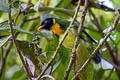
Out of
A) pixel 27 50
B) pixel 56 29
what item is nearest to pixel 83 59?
pixel 27 50

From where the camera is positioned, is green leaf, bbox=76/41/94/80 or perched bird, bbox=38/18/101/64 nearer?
green leaf, bbox=76/41/94/80

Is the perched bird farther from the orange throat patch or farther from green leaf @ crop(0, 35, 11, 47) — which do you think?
green leaf @ crop(0, 35, 11, 47)

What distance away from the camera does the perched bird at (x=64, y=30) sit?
1230 mm

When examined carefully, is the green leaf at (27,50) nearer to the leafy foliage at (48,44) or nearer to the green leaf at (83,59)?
the leafy foliage at (48,44)

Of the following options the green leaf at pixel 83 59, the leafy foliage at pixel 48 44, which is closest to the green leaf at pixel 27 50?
the leafy foliage at pixel 48 44

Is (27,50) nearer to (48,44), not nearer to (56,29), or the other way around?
(48,44)

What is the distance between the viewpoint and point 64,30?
1562mm

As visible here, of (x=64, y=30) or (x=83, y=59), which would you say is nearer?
(x=83, y=59)

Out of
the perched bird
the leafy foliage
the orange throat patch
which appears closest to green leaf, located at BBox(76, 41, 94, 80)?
the leafy foliage

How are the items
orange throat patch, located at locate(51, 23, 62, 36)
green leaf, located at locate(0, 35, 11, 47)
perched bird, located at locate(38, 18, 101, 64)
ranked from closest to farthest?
green leaf, located at locate(0, 35, 11, 47), perched bird, located at locate(38, 18, 101, 64), orange throat patch, located at locate(51, 23, 62, 36)

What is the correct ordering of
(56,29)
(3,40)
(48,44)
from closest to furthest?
(3,40) < (48,44) < (56,29)

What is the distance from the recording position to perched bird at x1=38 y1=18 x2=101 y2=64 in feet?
4.04

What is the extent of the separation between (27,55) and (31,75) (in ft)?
0.29

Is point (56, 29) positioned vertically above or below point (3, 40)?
below
